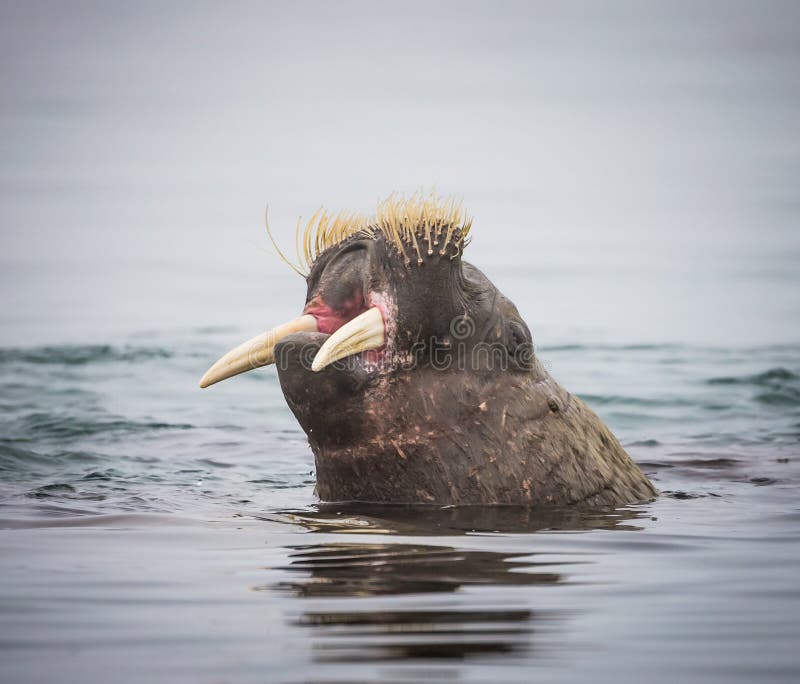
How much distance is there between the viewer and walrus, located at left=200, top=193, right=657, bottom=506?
5.95 meters

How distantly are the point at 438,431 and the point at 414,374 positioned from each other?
1.09 ft

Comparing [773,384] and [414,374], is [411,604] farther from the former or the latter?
[773,384]

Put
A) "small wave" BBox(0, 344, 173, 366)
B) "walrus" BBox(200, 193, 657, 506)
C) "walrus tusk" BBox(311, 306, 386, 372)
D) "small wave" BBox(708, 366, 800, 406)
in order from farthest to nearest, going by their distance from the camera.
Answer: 1. "small wave" BBox(0, 344, 173, 366)
2. "small wave" BBox(708, 366, 800, 406)
3. "walrus" BBox(200, 193, 657, 506)
4. "walrus tusk" BBox(311, 306, 386, 372)

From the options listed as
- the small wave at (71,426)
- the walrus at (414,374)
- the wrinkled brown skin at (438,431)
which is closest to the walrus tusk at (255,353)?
the walrus at (414,374)

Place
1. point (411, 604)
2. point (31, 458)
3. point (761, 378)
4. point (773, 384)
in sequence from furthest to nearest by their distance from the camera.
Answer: point (761, 378), point (773, 384), point (31, 458), point (411, 604)

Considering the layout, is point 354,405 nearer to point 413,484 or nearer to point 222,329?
point 413,484

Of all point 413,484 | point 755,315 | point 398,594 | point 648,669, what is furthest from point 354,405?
point 755,315

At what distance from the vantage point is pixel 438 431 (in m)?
6.20

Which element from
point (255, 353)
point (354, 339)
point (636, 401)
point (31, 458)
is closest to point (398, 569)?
point (354, 339)

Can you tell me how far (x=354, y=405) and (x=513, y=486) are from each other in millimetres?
977

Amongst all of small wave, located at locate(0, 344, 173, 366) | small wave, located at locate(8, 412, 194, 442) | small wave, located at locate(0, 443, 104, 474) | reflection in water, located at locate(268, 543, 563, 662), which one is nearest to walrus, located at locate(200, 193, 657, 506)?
reflection in water, located at locate(268, 543, 563, 662)

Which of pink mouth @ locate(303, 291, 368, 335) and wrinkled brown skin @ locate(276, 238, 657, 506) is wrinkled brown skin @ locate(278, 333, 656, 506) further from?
pink mouth @ locate(303, 291, 368, 335)

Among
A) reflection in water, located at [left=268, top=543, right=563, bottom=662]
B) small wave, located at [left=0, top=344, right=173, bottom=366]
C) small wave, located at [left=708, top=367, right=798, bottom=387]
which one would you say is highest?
small wave, located at [left=0, top=344, right=173, bottom=366]

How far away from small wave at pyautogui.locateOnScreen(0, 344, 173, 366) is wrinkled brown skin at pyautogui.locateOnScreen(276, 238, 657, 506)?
1318cm
